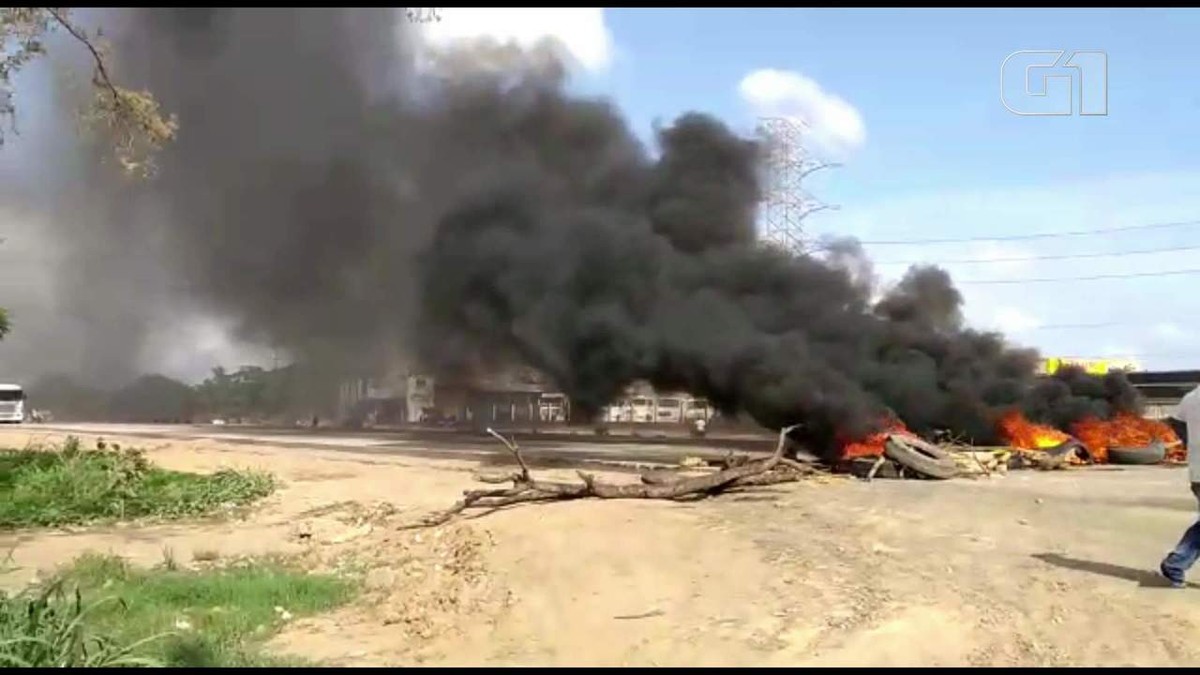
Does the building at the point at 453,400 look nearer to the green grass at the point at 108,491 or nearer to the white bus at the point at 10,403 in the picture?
the white bus at the point at 10,403

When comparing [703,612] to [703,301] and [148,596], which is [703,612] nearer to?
[148,596]

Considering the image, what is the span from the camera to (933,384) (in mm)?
26547

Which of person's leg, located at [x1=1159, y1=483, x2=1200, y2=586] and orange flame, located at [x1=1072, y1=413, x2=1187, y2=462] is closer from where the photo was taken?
person's leg, located at [x1=1159, y1=483, x2=1200, y2=586]

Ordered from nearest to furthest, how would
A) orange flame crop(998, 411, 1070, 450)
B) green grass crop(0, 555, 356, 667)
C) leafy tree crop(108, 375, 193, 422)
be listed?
green grass crop(0, 555, 356, 667)
orange flame crop(998, 411, 1070, 450)
leafy tree crop(108, 375, 193, 422)

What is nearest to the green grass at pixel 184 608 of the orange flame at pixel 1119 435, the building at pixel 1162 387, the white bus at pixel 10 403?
the orange flame at pixel 1119 435

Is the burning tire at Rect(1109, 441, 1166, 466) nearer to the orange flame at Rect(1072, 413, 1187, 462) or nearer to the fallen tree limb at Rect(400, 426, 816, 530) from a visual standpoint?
the orange flame at Rect(1072, 413, 1187, 462)

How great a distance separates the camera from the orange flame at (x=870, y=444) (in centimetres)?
2116

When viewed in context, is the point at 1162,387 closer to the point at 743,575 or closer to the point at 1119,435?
the point at 1119,435

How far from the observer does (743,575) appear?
9680 mm

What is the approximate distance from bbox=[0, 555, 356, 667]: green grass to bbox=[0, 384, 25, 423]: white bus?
50245 mm

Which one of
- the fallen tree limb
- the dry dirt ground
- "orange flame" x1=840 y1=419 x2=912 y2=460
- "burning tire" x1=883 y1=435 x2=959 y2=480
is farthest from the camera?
"orange flame" x1=840 y1=419 x2=912 y2=460

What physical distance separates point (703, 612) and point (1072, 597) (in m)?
2.84

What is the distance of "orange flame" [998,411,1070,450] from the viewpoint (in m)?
24.5

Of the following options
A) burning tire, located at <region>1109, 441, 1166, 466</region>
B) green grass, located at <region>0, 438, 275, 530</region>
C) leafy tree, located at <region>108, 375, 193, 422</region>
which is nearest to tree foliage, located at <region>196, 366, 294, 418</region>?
leafy tree, located at <region>108, 375, 193, 422</region>
